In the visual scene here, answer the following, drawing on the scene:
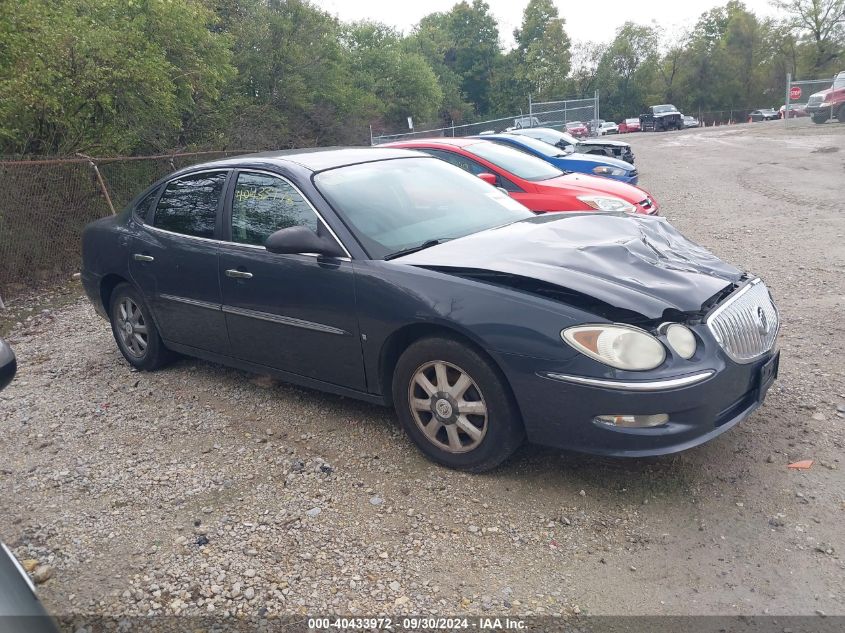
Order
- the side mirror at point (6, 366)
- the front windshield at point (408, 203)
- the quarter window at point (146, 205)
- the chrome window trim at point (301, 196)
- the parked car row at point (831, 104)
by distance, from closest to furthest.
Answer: the side mirror at point (6, 366), the chrome window trim at point (301, 196), the front windshield at point (408, 203), the quarter window at point (146, 205), the parked car row at point (831, 104)

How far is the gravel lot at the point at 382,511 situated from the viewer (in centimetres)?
276

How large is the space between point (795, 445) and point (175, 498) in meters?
3.30

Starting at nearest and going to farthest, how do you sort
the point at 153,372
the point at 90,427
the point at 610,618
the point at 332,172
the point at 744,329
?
1. the point at 610,618
2. the point at 744,329
3. the point at 332,172
4. the point at 90,427
5. the point at 153,372

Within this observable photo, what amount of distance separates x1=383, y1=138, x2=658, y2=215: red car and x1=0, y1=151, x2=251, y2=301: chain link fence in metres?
5.00

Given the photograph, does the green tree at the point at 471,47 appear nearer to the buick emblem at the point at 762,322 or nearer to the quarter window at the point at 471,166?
the quarter window at the point at 471,166

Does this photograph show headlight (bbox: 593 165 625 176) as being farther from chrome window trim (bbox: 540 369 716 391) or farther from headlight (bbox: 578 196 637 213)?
chrome window trim (bbox: 540 369 716 391)

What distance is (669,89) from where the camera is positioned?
70.3 meters

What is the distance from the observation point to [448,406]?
11.5 ft

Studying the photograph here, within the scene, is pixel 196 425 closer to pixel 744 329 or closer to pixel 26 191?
pixel 744 329

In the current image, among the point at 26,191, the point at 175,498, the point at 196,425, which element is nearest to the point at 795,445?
the point at 175,498

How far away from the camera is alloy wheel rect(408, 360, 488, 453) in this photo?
3418mm

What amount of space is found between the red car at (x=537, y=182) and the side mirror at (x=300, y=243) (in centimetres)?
361

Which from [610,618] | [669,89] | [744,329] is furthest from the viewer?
[669,89]

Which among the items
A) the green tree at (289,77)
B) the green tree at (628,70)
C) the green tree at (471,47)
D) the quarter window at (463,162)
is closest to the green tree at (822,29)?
the green tree at (628,70)
